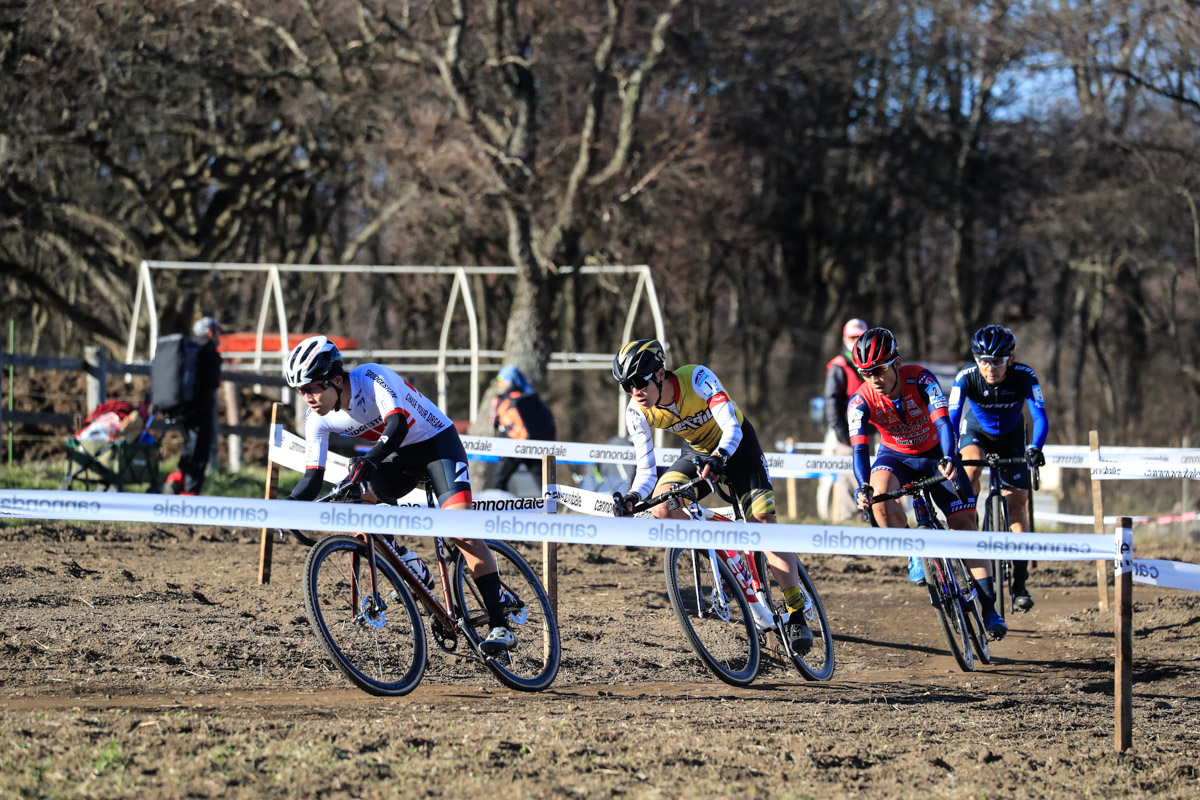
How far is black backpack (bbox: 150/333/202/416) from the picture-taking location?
1253 cm

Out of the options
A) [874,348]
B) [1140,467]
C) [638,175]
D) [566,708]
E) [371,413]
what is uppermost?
[638,175]

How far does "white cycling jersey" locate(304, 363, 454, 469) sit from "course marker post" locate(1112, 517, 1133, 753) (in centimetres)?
345

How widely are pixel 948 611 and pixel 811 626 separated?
2.87ft

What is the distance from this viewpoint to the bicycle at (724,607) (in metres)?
7.02

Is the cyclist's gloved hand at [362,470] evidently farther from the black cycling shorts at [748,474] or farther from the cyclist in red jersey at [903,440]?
the cyclist in red jersey at [903,440]

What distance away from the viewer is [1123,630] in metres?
5.53

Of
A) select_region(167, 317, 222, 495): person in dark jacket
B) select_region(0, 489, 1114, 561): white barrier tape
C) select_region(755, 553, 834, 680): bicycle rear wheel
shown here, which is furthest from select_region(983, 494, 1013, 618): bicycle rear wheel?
select_region(167, 317, 222, 495): person in dark jacket

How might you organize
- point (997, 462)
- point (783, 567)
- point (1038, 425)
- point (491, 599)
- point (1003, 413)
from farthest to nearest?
point (1003, 413)
point (1038, 425)
point (997, 462)
point (783, 567)
point (491, 599)

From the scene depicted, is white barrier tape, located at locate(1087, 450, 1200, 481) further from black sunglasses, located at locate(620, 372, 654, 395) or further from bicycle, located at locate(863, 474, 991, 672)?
black sunglasses, located at locate(620, 372, 654, 395)

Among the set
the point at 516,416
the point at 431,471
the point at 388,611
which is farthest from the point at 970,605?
the point at 516,416

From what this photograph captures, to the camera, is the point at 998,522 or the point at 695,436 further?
the point at 998,522

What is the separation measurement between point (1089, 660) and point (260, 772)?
5.84m

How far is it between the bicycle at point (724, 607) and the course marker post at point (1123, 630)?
1.92 meters

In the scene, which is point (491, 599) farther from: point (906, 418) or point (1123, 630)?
point (1123, 630)
